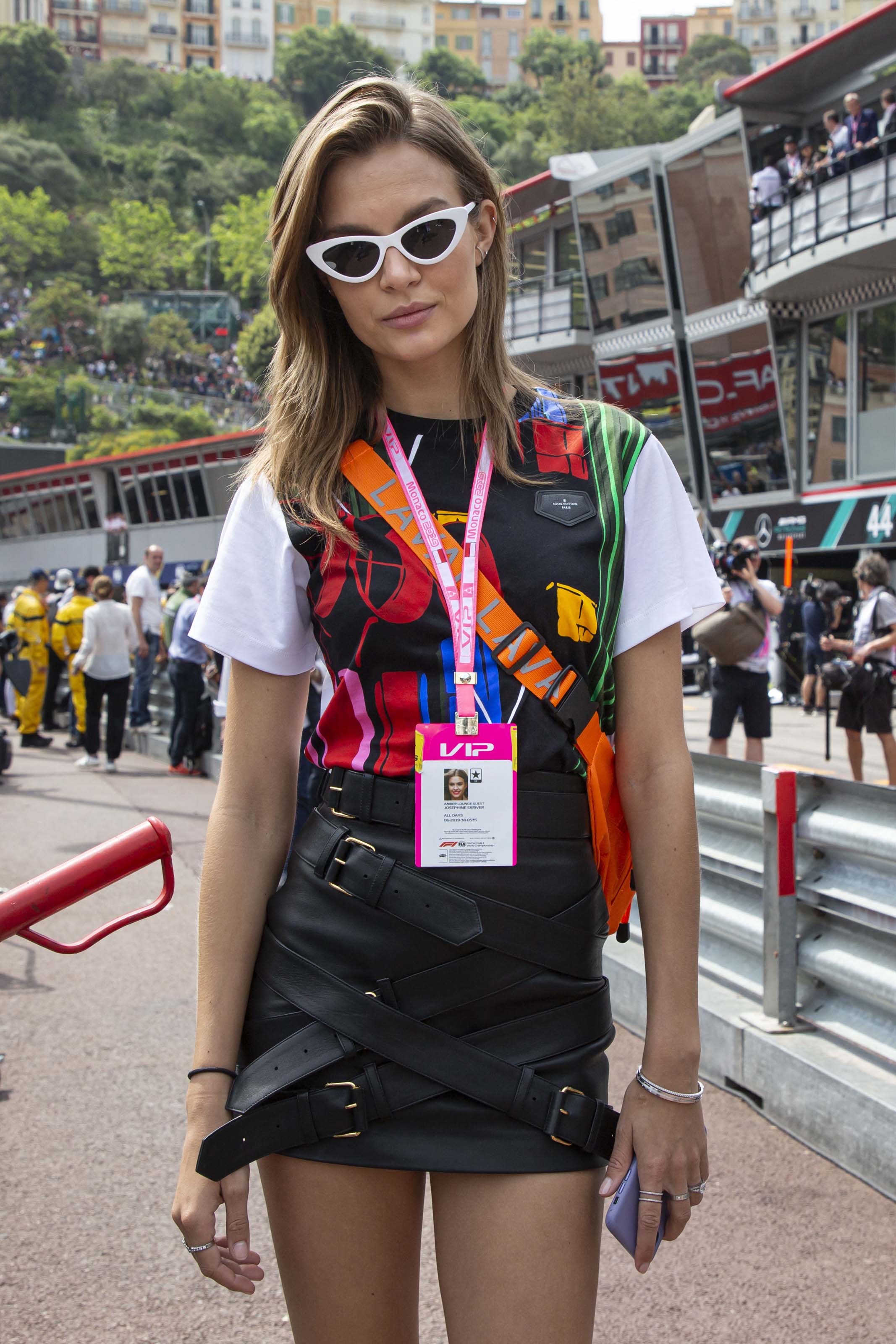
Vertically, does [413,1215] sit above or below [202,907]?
below

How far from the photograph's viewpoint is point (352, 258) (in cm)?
171

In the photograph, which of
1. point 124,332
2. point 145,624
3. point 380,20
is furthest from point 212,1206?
point 380,20

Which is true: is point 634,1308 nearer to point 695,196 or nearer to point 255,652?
point 255,652

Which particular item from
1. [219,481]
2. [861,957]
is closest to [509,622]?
[861,957]

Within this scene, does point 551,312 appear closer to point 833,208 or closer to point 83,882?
point 833,208

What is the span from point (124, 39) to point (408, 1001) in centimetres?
18763

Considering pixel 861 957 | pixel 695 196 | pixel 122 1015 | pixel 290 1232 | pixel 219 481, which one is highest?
pixel 695 196

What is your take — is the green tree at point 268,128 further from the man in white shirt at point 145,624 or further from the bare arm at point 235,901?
the bare arm at point 235,901

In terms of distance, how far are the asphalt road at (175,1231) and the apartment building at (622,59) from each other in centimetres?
17295

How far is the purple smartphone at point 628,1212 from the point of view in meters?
1.49

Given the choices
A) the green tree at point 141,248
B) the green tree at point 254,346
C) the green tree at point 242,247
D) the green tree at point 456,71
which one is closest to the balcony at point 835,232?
the green tree at point 254,346

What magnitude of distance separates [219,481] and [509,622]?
55099 mm

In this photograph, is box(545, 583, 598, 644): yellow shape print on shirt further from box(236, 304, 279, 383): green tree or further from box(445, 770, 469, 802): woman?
box(236, 304, 279, 383): green tree

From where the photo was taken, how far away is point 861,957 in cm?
393
